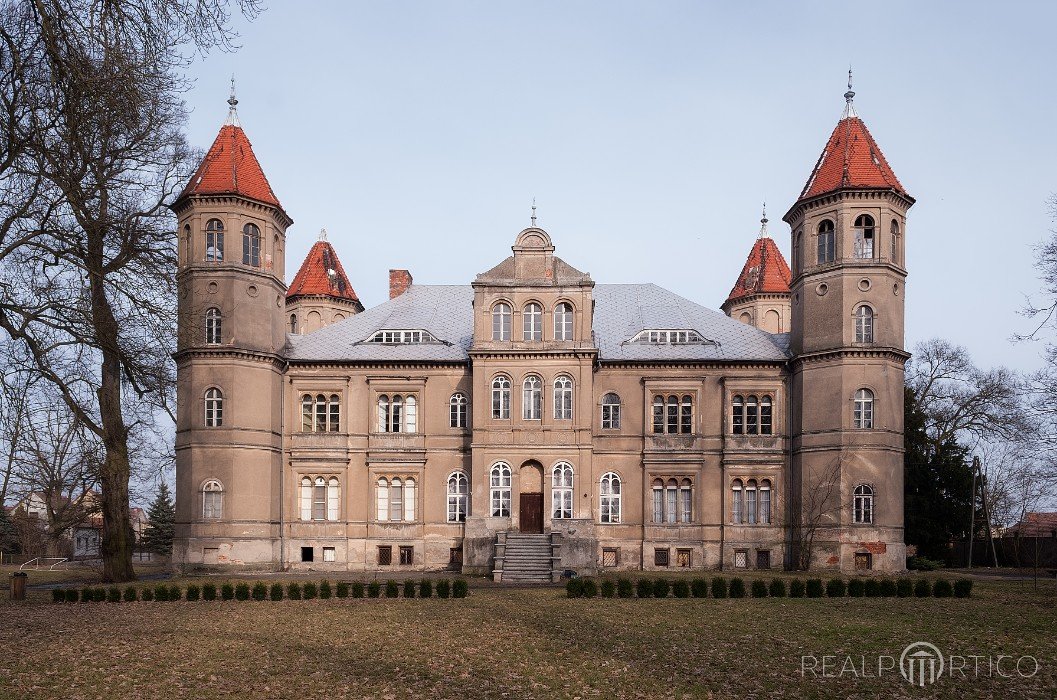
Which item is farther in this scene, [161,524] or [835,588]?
[161,524]

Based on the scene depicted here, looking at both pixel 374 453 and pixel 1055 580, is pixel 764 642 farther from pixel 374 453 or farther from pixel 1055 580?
pixel 374 453

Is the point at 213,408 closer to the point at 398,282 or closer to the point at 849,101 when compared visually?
the point at 398,282

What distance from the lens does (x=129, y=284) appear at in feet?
70.4

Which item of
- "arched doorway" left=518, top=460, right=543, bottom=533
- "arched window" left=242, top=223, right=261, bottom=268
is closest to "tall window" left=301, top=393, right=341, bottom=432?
"arched window" left=242, top=223, right=261, bottom=268

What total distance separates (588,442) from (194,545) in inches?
627

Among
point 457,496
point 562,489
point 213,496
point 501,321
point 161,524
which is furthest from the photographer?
point 161,524

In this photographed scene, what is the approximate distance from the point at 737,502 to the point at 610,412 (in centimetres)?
652

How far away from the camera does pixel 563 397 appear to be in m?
41.0

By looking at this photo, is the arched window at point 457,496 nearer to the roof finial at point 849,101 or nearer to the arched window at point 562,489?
the arched window at point 562,489

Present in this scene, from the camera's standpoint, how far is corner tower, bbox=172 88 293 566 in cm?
3966

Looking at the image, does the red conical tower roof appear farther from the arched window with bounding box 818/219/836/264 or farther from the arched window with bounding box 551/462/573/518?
the arched window with bounding box 818/219/836/264

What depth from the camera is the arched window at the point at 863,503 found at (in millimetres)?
39000

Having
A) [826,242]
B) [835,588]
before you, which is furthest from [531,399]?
[835,588]

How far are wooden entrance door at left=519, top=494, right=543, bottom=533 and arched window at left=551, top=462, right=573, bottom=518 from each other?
0.75 m
